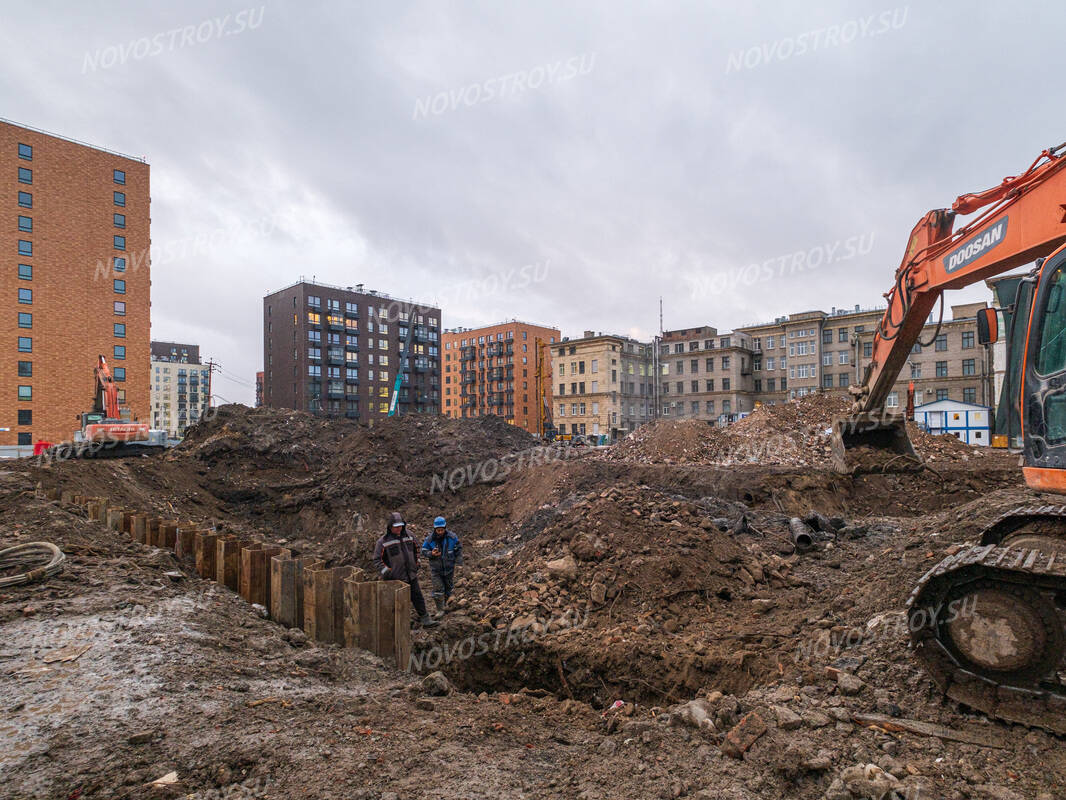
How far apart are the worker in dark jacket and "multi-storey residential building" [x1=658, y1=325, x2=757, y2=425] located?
6003 cm

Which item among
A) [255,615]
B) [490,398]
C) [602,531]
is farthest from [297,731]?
[490,398]

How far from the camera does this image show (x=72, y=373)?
144ft

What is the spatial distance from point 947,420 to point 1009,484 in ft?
71.8

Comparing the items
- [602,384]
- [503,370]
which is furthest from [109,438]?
→ [503,370]

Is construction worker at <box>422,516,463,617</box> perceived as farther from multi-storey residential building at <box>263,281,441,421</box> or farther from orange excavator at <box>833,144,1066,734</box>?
multi-storey residential building at <box>263,281,441,421</box>

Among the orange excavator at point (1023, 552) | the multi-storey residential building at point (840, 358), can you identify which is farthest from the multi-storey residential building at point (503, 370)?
the orange excavator at point (1023, 552)

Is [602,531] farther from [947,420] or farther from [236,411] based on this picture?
[947,420]

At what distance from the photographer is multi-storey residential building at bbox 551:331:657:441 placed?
230 feet

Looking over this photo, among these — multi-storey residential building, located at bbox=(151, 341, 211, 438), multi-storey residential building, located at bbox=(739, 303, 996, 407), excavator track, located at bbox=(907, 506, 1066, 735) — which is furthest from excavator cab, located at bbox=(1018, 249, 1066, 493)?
multi-storey residential building, located at bbox=(151, 341, 211, 438)

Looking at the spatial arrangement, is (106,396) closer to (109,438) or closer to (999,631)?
(109,438)

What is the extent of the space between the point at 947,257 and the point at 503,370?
80127mm

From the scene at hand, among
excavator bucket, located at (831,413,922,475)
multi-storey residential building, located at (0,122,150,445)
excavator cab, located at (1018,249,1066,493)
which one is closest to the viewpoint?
excavator cab, located at (1018,249,1066,493)

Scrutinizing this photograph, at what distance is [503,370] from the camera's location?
8838 cm

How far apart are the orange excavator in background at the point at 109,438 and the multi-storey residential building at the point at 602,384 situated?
168ft
